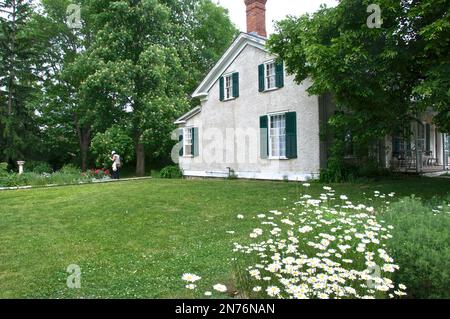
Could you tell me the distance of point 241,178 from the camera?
55.1ft

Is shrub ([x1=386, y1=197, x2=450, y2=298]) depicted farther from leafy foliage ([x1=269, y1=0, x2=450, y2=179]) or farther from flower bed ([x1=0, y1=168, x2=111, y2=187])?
flower bed ([x1=0, y1=168, x2=111, y2=187])

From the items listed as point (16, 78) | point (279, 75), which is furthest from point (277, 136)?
point (16, 78)

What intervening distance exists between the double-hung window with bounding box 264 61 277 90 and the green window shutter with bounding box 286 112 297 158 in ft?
5.86

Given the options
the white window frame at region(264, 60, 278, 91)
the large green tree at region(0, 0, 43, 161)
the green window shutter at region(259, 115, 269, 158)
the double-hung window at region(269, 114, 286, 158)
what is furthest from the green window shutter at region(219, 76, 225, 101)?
the large green tree at region(0, 0, 43, 161)

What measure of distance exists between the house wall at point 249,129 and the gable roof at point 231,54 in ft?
0.78

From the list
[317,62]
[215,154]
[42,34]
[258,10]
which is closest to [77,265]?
[317,62]

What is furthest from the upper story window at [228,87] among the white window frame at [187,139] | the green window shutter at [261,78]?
the white window frame at [187,139]

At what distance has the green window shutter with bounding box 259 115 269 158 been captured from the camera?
1527 centimetres

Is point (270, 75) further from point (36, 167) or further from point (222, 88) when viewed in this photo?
point (36, 167)

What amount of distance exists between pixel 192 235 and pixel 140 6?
2004cm

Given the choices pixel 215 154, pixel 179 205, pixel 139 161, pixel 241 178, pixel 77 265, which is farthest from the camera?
pixel 139 161

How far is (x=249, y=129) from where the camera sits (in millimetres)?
16328

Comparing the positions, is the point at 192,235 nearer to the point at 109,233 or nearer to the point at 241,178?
the point at 109,233

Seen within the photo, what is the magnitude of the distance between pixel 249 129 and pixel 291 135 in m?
2.71
